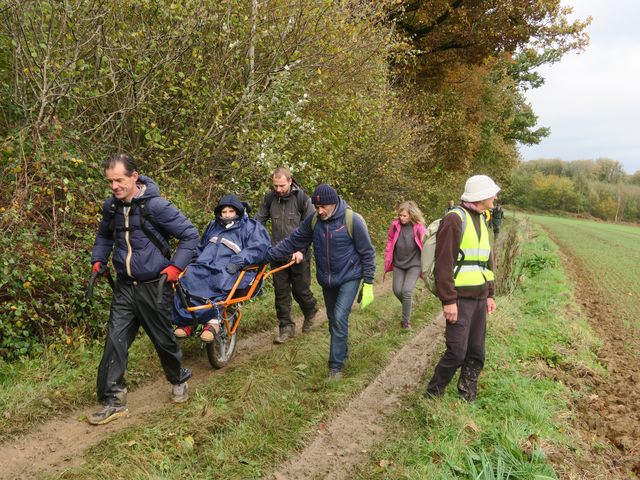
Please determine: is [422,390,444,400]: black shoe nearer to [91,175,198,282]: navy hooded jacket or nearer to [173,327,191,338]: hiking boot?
[173,327,191,338]: hiking boot

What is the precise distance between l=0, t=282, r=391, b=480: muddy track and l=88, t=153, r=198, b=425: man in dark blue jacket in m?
0.14

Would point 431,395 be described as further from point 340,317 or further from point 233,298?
point 233,298

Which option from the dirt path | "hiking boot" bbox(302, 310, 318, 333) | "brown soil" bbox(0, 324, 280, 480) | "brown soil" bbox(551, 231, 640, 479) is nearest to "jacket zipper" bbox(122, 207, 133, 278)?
"brown soil" bbox(0, 324, 280, 480)

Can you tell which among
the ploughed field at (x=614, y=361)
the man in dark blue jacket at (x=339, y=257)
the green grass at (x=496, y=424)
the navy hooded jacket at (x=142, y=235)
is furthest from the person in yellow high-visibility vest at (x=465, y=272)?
the navy hooded jacket at (x=142, y=235)

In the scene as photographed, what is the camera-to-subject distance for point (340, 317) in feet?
16.7

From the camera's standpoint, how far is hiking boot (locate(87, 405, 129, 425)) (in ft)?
13.2

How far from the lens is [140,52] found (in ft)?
21.1

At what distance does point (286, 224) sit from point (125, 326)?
2.75m

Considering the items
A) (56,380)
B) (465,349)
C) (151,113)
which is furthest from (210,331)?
(151,113)

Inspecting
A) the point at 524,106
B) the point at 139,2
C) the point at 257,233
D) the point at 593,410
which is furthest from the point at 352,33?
the point at 524,106

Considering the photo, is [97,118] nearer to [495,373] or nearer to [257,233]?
[257,233]

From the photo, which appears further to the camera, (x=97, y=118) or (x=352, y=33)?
(x=352, y=33)

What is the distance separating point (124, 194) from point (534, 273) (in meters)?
12.2

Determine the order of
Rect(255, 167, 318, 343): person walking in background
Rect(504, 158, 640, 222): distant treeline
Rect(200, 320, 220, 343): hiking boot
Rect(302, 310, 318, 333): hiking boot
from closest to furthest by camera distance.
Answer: Rect(200, 320, 220, 343): hiking boot, Rect(255, 167, 318, 343): person walking in background, Rect(302, 310, 318, 333): hiking boot, Rect(504, 158, 640, 222): distant treeline
